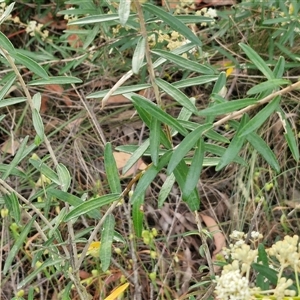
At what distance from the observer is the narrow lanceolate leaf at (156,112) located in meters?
1.06

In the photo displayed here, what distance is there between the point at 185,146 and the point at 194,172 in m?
0.06

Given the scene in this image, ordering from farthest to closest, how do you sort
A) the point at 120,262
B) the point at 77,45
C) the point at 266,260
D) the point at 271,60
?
the point at 77,45 < the point at 271,60 < the point at 120,262 < the point at 266,260

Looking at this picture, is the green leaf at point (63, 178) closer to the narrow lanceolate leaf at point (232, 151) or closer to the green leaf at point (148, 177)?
the green leaf at point (148, 177)

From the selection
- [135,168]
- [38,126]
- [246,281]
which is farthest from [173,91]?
[135,168]

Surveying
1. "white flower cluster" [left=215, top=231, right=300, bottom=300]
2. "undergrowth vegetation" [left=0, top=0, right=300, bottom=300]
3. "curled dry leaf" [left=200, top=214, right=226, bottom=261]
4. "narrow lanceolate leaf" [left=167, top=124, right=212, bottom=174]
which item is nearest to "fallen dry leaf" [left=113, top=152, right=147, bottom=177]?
"undergrowth vegetation" [left=0, top=0, right=300, bottom=300]

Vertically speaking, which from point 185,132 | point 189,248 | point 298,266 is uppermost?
point 185,132

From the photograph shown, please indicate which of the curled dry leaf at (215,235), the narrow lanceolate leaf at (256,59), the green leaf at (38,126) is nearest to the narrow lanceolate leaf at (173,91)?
the narrow lanceolate leaf at (256,59)

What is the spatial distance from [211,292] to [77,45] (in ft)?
4.61

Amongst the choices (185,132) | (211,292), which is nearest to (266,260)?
(211,292)

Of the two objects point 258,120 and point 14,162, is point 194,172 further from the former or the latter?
point 14,162

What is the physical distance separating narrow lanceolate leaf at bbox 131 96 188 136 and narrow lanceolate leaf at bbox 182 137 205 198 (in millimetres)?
45

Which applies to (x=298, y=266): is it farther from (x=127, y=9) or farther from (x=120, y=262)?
(x=120, y=262)

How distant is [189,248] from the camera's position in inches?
79.4

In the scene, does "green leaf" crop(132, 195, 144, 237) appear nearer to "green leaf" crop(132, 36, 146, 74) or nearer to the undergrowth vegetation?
the undergrowth vegetation
